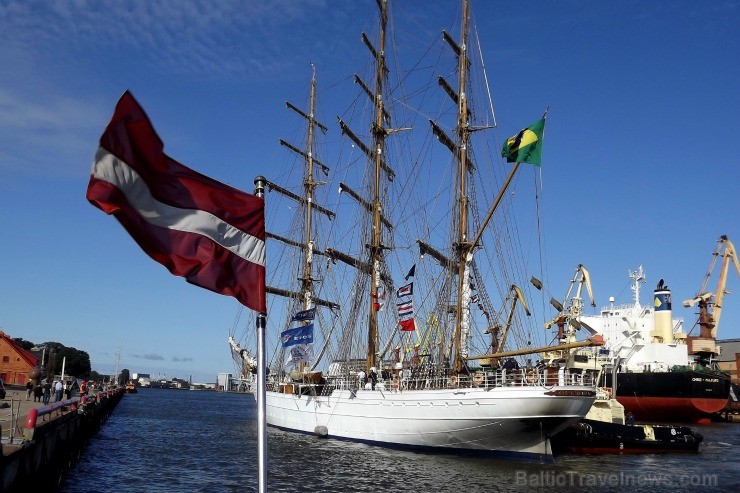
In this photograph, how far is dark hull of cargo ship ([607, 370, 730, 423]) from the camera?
67.2m

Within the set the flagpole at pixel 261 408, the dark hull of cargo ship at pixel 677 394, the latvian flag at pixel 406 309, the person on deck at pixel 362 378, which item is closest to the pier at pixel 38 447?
Result: the flagpole at pixel 261 408

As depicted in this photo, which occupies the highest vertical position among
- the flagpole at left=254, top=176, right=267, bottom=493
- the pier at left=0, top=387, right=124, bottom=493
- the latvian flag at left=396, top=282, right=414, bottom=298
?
the latvian flag at left=396, top=282, right=414, bottom=298

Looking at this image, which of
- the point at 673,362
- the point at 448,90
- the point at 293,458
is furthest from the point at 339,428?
the point at 673,362

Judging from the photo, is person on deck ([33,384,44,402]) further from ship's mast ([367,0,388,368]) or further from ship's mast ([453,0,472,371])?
ship's mast ([453,0,472,371])

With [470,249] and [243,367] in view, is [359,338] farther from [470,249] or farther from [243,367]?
[243,367]

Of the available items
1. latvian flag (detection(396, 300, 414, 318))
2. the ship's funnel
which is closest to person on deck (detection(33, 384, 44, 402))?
latvian flag (detection(396, 300, 414, 318))

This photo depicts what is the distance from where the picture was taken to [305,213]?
66.1 meters

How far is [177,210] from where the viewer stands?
735 centimetres

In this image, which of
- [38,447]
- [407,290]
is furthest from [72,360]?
[38,447]

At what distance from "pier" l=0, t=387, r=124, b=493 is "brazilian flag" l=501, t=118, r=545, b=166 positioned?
2419cm

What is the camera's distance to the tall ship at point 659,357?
67.7 m

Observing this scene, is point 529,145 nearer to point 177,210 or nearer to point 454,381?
point 454,381

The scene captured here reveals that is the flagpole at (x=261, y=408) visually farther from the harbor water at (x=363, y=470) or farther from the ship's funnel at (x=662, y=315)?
the ship's funnel at (x=662, y=315)

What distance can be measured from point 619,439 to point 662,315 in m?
52.0
